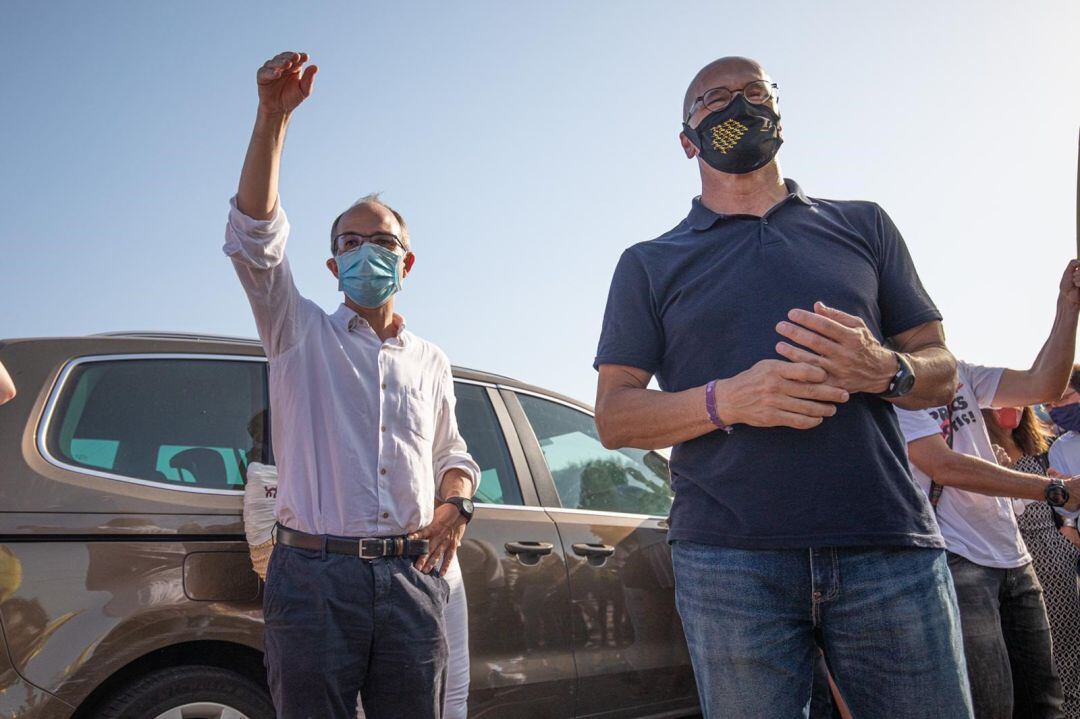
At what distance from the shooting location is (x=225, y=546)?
3023mm

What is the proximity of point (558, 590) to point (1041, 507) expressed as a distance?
314cm

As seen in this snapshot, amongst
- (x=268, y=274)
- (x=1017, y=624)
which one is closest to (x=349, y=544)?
(x=268, y=274)

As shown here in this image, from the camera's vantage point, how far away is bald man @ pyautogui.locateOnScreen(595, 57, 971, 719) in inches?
68.1

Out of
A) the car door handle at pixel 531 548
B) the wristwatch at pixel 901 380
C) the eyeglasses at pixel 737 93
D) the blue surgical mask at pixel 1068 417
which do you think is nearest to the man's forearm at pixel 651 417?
the wristwatch at pixel 901 380

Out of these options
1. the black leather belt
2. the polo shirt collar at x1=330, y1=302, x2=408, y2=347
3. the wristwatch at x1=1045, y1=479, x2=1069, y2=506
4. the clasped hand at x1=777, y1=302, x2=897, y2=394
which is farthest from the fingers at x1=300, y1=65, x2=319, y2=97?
the wristwatch at x1=1045, y1=479, x2=1069, y2=506

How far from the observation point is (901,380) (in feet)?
5.93

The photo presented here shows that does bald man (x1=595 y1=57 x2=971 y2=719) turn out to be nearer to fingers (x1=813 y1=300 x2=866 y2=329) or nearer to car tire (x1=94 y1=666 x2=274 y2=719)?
fingers (x1=813 y1=300 x2=866 y2=329)

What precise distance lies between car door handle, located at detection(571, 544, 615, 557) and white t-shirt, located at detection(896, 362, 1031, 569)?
137 cm

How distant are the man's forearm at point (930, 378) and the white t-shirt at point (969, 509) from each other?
1110mm

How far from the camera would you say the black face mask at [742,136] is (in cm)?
216

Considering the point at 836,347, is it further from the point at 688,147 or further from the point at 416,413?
the point at 416,413

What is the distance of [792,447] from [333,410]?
1.41 metres

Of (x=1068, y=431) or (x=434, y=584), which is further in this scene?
(x=1068, y=431)

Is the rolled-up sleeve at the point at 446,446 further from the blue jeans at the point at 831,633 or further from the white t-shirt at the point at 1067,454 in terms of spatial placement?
the white t-shirt at the point at 1067,454
